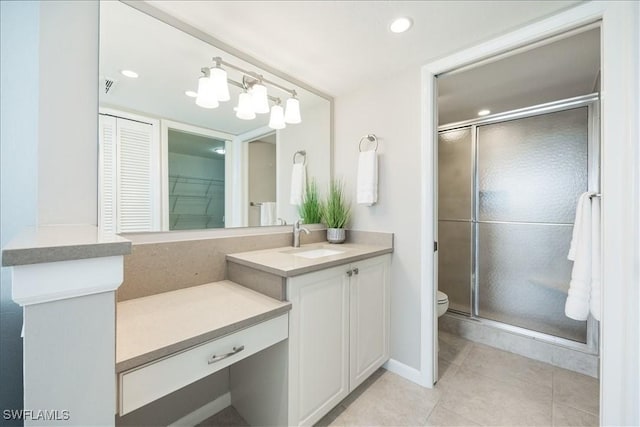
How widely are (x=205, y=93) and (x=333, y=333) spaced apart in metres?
1.51

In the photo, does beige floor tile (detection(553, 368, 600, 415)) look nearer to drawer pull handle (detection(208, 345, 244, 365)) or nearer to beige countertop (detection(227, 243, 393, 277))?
beige countertop (detection(227, 243, 393, 277))

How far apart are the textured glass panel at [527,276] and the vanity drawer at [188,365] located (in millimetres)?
2346

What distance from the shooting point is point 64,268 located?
0.53m

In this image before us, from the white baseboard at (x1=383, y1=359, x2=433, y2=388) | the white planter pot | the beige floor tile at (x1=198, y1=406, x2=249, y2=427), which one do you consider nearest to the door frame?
the white baseboard at (x1=383, y1=359, x2=433, y2=388)

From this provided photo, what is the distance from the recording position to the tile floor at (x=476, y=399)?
4.72 ft

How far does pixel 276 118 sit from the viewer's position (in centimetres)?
185

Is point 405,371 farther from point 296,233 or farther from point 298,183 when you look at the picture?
point 298,183

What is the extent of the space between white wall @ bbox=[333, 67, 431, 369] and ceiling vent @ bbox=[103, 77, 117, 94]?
1.55 metres

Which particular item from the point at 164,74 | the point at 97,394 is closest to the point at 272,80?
the point at 164,74

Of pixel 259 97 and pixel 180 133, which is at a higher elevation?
pixel 259 97

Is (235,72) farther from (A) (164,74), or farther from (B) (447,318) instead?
(B) (447,318)

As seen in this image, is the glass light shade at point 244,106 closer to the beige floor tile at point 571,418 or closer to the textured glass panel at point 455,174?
the textured glass panel at point 455,174

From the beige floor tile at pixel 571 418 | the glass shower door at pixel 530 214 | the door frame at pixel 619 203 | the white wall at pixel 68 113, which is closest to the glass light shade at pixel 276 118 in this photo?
the white wall at pixel 68 113

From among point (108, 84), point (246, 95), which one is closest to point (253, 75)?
point (246, 95)
